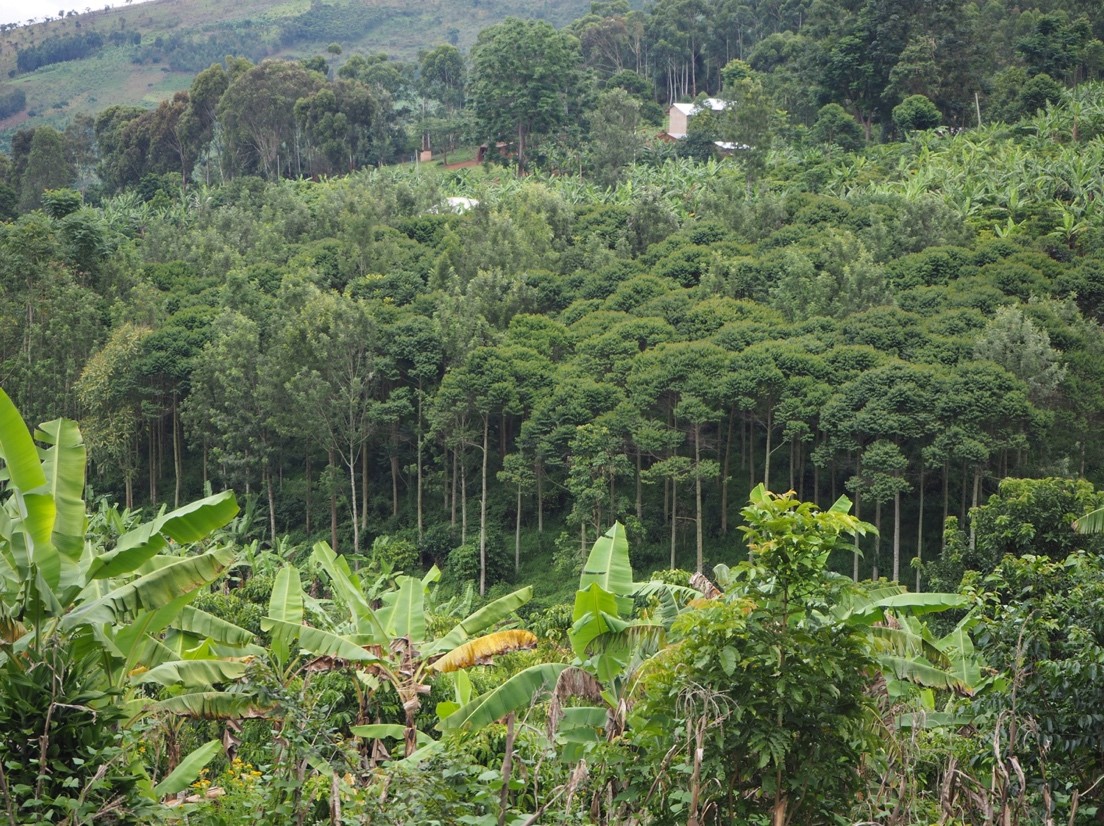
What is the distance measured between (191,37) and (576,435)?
11140 cm

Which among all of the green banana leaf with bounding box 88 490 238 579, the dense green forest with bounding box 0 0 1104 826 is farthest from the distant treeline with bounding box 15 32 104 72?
the green banana leaf with bounding box 88 490 238 579

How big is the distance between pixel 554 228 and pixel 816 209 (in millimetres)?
9622

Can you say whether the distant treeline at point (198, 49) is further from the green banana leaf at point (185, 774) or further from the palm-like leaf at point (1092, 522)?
the green banana leaf at point (185, 774)

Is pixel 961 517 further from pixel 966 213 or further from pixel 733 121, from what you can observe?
pixel 733 121

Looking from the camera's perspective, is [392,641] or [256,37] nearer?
[392,641]

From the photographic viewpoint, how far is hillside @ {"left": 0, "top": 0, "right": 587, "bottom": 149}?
120m

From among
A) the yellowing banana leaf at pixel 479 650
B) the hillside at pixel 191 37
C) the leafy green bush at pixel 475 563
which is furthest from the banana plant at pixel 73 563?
the hillside at pixel 191 37

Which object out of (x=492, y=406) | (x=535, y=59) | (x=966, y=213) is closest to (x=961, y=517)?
(x=492, y=406)

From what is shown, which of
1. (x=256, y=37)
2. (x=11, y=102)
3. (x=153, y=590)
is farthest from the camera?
(x=256, y=37)

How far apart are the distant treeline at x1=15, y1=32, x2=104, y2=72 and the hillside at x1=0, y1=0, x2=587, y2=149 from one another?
1.33 ft

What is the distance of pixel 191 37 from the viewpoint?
132 metres

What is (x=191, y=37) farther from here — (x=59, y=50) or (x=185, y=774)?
(x=185, y=774)

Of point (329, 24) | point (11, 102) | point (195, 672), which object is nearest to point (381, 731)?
point (195, 672)

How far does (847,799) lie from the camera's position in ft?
30.2
